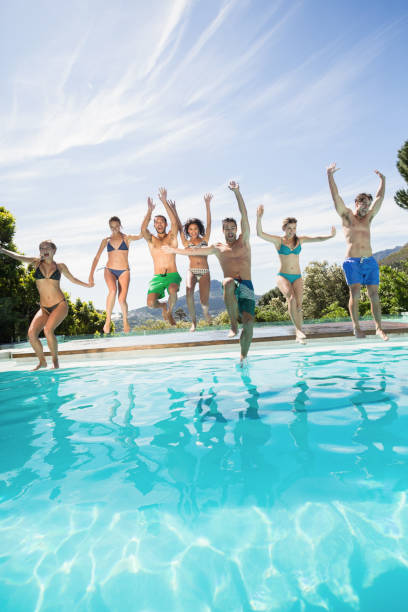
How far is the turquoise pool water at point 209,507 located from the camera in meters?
1.98

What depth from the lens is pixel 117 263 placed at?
10.7 metres

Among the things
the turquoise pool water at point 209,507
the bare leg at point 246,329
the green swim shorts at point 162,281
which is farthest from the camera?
the green swim shorts at point 162,281

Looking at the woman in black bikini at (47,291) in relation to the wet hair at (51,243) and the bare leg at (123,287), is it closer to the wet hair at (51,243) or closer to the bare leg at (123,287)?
the wet hair at (51,243)

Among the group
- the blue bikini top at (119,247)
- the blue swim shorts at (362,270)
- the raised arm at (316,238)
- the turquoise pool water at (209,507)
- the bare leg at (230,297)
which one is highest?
the blue bikini top at (119,247)

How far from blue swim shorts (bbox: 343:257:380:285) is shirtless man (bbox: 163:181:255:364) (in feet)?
8.34

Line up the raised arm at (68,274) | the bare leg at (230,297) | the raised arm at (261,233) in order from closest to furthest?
the bare leg at (230,297), the raised arm at (261,233), the raised arm at (68,274)

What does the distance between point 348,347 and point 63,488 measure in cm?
863

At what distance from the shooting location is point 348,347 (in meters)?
10.2

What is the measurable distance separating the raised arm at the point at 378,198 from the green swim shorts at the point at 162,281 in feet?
16.0

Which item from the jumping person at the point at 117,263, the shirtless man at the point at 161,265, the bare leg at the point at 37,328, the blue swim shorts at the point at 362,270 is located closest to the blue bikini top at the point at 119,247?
the jumping person at the point at 117,263

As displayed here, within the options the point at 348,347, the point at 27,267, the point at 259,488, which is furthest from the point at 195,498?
the point at 27,267

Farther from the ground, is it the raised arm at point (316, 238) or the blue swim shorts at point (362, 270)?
the raised arm at point (316, 238)

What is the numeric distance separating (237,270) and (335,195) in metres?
2.77

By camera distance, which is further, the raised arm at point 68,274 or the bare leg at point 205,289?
the bare leg at point 205,289
